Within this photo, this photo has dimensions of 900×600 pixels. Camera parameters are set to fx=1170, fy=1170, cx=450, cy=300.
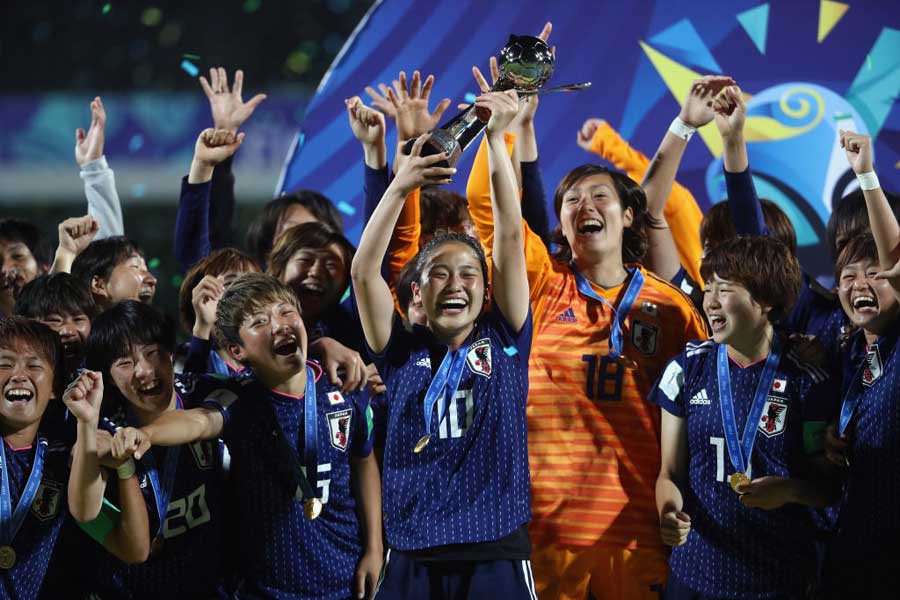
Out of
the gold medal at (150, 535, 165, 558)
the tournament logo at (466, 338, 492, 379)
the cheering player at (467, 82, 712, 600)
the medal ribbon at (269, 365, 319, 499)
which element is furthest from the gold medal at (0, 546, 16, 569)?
the cheering player at (467, 82, 712, 600)

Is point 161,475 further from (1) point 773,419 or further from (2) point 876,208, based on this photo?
(2) point 876,208

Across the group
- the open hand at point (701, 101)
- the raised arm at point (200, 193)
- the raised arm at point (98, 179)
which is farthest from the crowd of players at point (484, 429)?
the raised arm at point (98, 179)

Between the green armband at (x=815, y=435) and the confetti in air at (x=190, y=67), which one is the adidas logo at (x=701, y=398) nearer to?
the green armband at (x=815, y=435)

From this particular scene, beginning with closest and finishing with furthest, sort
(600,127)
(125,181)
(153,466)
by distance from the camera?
1. (153,466)
2. (600,127)
3. (125,181)

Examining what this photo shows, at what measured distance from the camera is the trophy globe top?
317cm

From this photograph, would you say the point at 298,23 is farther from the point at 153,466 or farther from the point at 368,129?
the point at 153,466

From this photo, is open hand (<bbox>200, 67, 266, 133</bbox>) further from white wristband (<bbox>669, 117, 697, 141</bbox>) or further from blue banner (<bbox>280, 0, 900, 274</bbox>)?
white wristband (<bbox>669, 117, 697, 141</bbox>)

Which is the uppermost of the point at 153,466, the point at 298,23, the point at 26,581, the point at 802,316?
the point at 298,23

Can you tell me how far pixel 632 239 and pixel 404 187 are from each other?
92cm

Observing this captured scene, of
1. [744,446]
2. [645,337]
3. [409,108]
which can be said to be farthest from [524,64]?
[744,446]

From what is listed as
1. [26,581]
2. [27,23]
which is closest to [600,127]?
[26,581]

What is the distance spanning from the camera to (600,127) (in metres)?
4.23

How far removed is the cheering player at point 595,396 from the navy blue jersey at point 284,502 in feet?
1.67

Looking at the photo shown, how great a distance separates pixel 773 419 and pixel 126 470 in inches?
60.9
